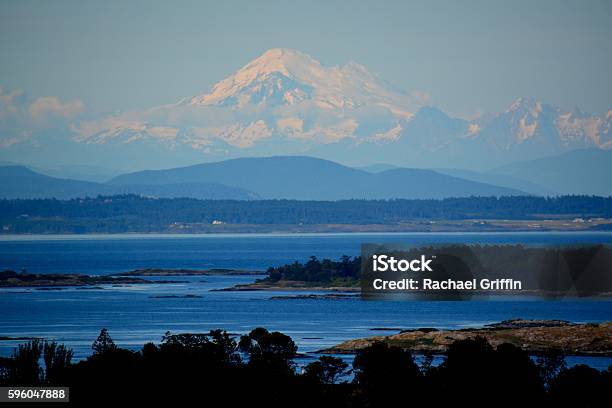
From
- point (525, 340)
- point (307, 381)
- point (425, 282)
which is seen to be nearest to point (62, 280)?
point (425, 282)

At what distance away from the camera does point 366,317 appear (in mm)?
98812

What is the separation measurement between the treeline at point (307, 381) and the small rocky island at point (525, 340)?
704 inches

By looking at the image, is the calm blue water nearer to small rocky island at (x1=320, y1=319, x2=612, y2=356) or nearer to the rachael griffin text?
the rachael griffin text

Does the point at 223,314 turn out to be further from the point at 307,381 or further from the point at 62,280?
the point at 307,381

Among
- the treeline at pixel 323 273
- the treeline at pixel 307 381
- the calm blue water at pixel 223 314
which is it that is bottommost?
the treeline at pixel 307 381

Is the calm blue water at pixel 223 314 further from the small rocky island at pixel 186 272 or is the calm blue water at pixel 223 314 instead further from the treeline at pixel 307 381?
the treeline at pixel 307 381

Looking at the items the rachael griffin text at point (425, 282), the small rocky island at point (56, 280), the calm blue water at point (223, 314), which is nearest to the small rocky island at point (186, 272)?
the small rocky island at point (56, 280)

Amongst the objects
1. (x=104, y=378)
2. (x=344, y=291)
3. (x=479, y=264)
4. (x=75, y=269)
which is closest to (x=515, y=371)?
(x=104, y=378)

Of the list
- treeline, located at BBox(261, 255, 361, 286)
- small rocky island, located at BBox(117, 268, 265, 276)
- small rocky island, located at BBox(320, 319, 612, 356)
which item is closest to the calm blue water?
small rocky island, located at BBox(320, 319, 612, 356)

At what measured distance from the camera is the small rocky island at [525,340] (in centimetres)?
7138

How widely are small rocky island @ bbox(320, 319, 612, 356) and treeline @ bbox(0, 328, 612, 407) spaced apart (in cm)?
1789

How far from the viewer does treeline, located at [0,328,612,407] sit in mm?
46844

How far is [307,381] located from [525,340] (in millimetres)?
Answer: 26668

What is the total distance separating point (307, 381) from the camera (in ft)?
162
